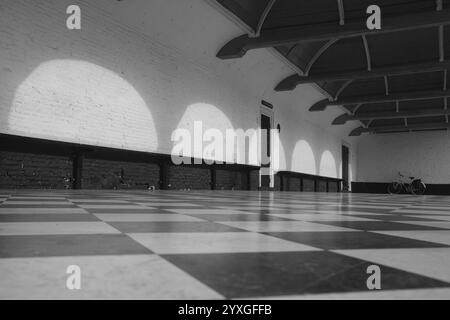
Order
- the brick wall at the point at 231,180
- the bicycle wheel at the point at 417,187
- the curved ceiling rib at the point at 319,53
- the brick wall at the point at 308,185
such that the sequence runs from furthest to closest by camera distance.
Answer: the bicycle wheel at the point at 417,187 → the brick wall at the point at 308,185 → the brick wall at the point at 231,180 → the curved ceiling rib at the point at 319,53

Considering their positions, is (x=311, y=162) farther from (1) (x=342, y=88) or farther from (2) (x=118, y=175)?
(2) (x=118, y=175)

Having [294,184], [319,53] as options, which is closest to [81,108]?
[319,53]

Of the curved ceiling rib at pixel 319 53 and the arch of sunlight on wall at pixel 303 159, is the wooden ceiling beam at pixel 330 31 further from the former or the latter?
the arch of sunlight on wall at pixel 303 159

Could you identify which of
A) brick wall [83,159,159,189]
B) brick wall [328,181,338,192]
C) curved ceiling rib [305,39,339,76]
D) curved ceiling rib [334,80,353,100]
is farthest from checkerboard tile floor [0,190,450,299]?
brick wall [328,181,338,192]

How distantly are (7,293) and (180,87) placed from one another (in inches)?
396

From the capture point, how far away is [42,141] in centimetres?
686

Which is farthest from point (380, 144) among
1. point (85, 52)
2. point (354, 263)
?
point (354, 263)

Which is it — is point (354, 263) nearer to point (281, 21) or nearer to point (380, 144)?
point (281, 21)

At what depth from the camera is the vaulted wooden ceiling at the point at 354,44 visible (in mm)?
9039

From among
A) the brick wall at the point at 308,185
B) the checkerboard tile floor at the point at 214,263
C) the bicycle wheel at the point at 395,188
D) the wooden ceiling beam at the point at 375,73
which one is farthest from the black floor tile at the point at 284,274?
the bicycle wheel at the point at 395,188

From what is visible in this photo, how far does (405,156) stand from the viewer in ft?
89.8

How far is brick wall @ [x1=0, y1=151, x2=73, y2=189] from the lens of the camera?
6750mm

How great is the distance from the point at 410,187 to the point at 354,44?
632 inches

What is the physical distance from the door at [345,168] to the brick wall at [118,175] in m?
18.4
